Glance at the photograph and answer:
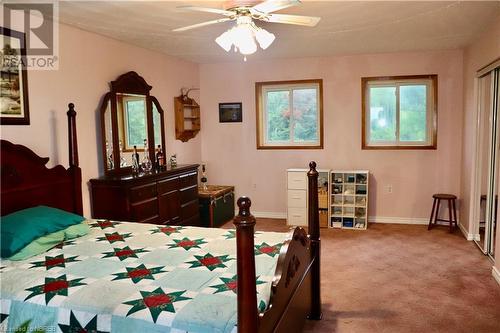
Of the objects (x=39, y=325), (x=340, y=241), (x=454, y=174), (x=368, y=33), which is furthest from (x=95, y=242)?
(x=454, y=174)

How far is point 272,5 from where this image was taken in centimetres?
245

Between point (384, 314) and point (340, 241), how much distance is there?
73.0 inches

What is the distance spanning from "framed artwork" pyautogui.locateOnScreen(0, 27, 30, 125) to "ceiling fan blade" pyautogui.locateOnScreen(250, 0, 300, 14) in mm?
1906

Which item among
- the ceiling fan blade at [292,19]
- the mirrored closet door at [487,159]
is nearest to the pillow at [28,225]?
the ceiling fan blade at [292,19]

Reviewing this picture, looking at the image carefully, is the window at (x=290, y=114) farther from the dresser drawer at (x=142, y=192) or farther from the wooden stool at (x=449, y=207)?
the dresser drawer at (x=142, y=192)

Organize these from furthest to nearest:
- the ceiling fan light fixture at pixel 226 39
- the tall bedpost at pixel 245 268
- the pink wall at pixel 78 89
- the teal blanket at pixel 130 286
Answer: the pink wall at pixel 78 89 < the ceiling fan light fixture at pixel 226 39 < the teal blanket at pixel 130 286 < the tall bedpost at pixel 245 268

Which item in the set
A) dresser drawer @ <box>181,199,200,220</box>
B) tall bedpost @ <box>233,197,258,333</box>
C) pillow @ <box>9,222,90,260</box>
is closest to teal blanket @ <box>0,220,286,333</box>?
pillow @ <box>9,222,90,260</box>

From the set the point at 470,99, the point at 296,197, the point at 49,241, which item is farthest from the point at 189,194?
the point at 470,99

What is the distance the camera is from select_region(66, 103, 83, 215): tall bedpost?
3465 millimetres

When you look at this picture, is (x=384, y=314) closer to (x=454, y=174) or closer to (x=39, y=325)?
(x=39, y=325)

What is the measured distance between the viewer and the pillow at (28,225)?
2441 millimetres

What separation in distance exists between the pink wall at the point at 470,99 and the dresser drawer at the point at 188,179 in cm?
341

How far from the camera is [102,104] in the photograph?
400 centimetres

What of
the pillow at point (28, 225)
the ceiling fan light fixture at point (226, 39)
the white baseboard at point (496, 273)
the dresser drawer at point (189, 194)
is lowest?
the white baseboard at point (496, 273)
